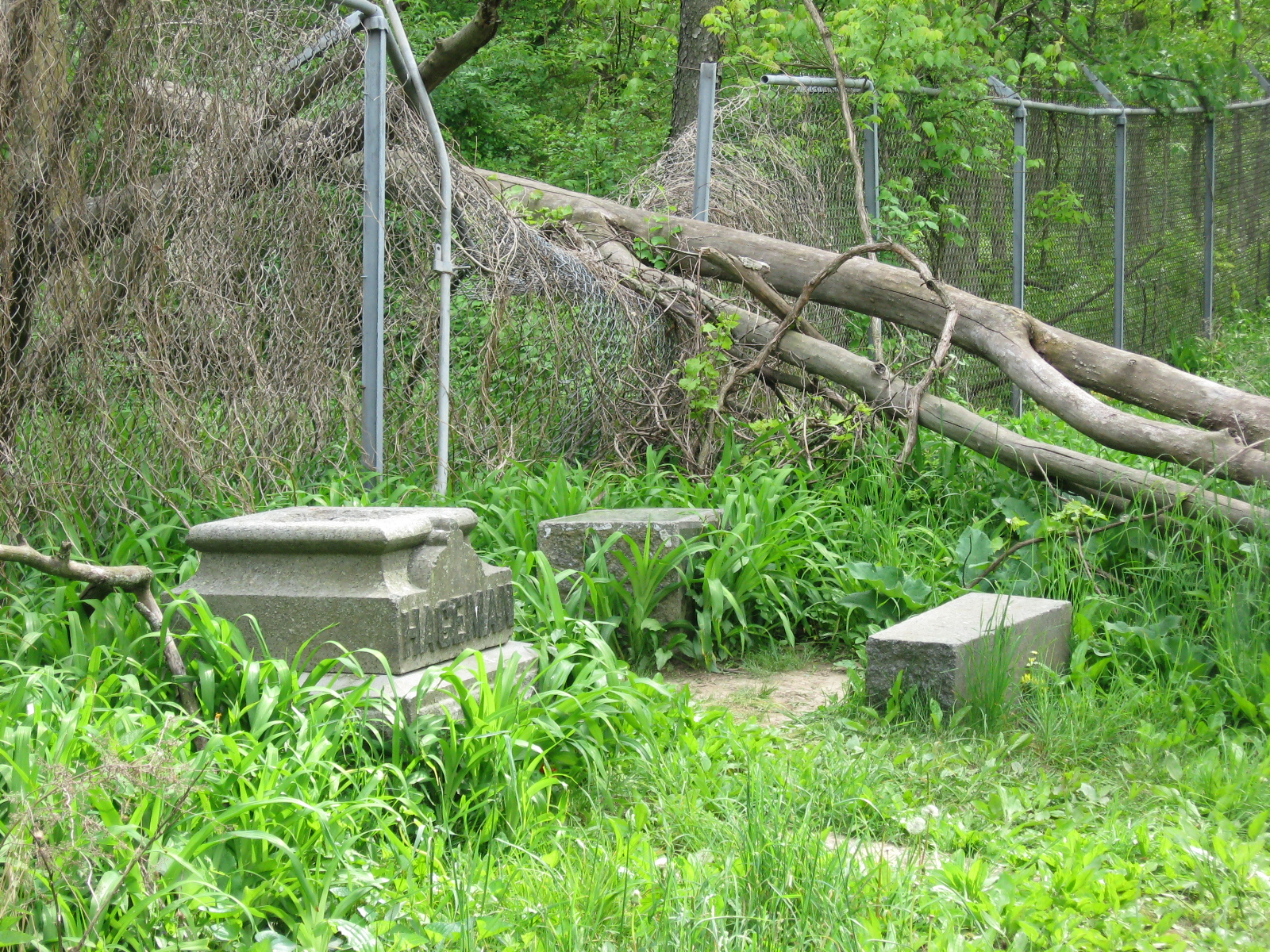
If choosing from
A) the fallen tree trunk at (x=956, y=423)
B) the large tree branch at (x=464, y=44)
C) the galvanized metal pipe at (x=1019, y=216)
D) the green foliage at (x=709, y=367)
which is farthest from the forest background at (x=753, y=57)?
the green foliage at (x=709, y=367)

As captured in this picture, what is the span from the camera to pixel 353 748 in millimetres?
3020

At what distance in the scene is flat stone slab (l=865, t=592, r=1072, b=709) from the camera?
3732mm

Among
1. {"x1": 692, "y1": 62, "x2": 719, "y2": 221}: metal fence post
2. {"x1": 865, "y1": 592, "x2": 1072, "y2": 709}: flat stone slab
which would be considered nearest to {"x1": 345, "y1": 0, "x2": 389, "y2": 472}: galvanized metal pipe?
{"x1": 692, "y1": 62, "x2": 719, "y2": 221}: metal fence post

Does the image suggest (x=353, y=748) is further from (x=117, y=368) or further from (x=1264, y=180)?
(x=1264, y=180)

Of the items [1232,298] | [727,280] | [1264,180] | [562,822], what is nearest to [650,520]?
[562,822]

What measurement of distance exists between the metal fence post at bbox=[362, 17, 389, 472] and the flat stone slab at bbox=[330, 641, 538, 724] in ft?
6.61

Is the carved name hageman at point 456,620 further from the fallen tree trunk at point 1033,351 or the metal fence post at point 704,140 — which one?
the metal fence post at point 704,140

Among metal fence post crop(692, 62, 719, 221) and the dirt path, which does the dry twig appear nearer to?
the dirt path

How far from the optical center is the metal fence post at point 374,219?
5266 mm

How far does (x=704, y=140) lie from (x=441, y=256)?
2.23 m

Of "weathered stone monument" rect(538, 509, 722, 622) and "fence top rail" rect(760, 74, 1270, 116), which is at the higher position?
"fence top rail" rect(760, 74, 1270, 116)

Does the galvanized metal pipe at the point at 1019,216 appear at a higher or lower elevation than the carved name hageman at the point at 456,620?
higher

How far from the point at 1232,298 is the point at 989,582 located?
397 inches

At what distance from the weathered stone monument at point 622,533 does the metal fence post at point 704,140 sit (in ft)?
9.26
